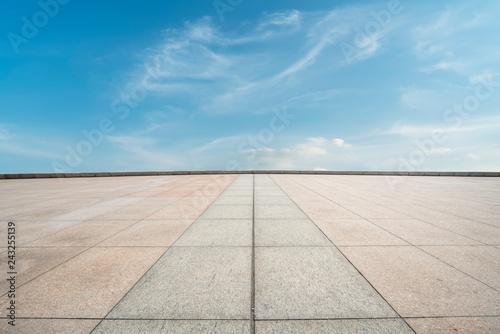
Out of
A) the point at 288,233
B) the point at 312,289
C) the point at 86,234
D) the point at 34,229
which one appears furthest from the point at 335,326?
the point at 34,229

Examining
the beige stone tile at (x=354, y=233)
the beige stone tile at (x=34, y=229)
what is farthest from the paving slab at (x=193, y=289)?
the beige stone tile at (x=34, y=229)

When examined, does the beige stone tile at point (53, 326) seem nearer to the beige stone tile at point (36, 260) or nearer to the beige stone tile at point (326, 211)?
the beige stone tile at point (36, 260)

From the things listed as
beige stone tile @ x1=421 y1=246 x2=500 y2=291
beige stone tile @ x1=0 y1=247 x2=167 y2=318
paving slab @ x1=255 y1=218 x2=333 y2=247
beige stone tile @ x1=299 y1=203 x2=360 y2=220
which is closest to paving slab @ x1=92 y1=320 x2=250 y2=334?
beige stone tile @ x1=0 y1=247 x2=167 y2=318

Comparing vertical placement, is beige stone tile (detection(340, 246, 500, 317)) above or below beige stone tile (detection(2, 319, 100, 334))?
above

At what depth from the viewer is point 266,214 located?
252 inches

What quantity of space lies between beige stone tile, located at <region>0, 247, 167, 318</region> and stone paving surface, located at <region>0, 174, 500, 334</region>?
0.02m

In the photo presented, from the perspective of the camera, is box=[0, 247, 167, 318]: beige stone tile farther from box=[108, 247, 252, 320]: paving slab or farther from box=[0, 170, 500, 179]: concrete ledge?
box=[0, 170, 500, 179]: concrete ledge

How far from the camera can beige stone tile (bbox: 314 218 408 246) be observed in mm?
4328

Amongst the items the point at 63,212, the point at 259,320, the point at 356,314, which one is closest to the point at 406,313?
the point at 356,314

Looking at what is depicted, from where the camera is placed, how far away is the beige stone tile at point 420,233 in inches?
Answer: 173

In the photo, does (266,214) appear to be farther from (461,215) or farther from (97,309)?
(461,215)

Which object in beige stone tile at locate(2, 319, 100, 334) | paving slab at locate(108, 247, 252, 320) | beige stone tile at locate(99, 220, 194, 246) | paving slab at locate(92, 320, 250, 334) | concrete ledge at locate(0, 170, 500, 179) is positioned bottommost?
beige stone tile at locate(2, 319, 100, 334)

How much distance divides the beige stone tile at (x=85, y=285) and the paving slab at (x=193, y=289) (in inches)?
8.9

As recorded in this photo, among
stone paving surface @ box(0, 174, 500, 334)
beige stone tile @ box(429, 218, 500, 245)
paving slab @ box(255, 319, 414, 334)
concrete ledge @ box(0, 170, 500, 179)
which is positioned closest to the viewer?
paving slab @ box(255, 319, 414, 334)
